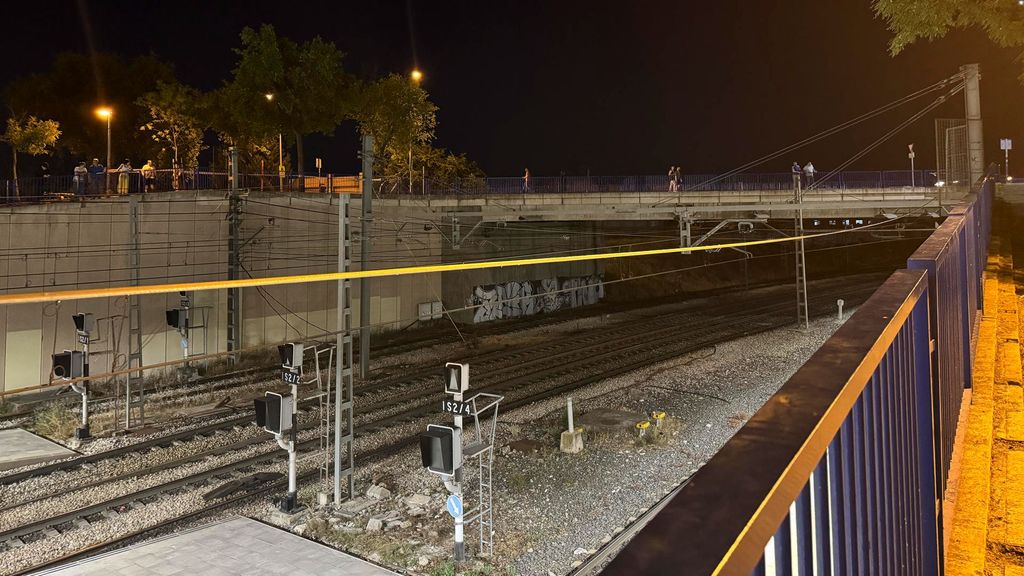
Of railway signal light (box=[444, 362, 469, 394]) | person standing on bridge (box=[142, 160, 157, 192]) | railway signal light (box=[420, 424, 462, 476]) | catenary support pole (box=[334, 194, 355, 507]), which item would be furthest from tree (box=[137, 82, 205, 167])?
railway signal light (box=[420, 424, 462, 476])

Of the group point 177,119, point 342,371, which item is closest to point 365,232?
point 342,371

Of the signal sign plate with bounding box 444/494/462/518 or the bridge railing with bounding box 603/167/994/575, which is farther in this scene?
the signal sign plate with bounding box 444/494/462/518

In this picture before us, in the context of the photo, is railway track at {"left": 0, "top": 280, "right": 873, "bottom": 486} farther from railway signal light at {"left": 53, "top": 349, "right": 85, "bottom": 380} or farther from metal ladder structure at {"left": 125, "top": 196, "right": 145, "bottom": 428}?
railway signal light at {"left": 53, "top": 349, "right": 85, "bottom": 380}

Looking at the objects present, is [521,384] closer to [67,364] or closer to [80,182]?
[67,364]

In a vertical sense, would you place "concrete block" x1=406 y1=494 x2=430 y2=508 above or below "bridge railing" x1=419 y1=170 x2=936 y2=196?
below

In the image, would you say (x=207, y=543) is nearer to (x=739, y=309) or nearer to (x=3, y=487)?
(x=3, y=487)

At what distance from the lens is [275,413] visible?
12.2 meters

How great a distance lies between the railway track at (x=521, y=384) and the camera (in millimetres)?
11812

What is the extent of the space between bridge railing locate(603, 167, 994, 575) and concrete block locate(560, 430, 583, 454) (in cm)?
1163

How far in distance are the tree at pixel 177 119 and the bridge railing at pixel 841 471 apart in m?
38.4

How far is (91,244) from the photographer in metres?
21.8

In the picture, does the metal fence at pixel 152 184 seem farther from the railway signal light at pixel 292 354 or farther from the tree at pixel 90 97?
the tree at pixel 90 97

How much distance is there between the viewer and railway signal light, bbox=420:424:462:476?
34.5 ft

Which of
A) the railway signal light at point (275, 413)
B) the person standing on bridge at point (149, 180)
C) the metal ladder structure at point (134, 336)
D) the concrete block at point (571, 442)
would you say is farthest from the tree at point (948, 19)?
the person standing on bridge at point (149, 180)
